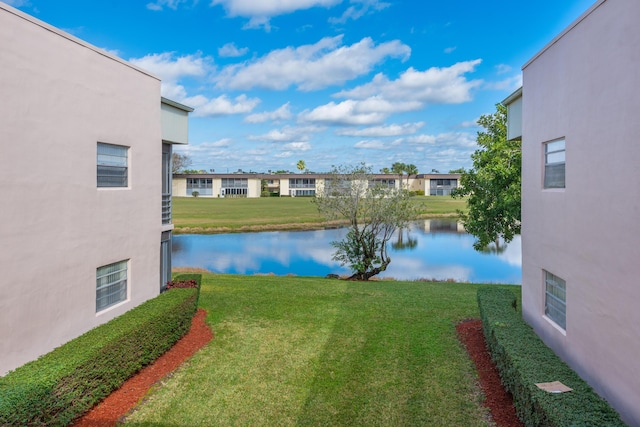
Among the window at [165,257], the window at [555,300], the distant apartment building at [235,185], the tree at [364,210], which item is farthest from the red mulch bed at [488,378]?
the distant apartment building at [235,185]

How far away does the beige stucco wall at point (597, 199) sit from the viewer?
530cm

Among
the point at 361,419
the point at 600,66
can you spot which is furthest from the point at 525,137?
the point at 361,419

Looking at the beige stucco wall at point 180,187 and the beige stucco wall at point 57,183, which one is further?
the beige stucco wall at point 180,187

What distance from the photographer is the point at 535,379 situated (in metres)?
6.13

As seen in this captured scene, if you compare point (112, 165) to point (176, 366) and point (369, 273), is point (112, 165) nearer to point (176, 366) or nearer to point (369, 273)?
point (176, 366)

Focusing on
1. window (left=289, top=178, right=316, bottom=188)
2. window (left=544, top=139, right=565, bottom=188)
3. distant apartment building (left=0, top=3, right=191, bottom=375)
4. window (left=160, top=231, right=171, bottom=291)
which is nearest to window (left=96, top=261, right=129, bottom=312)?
distant apartment building (left=0, top=3, right=191, bottom=375)

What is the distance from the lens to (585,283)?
6.57 m

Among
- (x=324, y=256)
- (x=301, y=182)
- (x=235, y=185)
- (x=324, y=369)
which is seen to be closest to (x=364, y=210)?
(x=324, y=256)

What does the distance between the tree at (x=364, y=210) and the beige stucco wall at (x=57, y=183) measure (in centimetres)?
1214

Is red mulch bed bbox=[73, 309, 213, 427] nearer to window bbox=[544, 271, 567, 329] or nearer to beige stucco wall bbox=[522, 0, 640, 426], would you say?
beige stucco wall bbox=[522, 0, 640, 426]

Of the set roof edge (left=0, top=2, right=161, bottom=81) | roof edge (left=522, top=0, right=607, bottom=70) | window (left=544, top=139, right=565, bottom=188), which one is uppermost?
roof edge (left=0, top=2, right=161, bottom=81)

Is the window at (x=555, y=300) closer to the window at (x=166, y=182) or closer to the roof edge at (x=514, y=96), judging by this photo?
the roof edge at (x=514, y=96)

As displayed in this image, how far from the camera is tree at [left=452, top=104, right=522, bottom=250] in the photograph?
51.8 ft

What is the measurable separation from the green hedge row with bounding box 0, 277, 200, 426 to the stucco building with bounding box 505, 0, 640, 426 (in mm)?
7387
